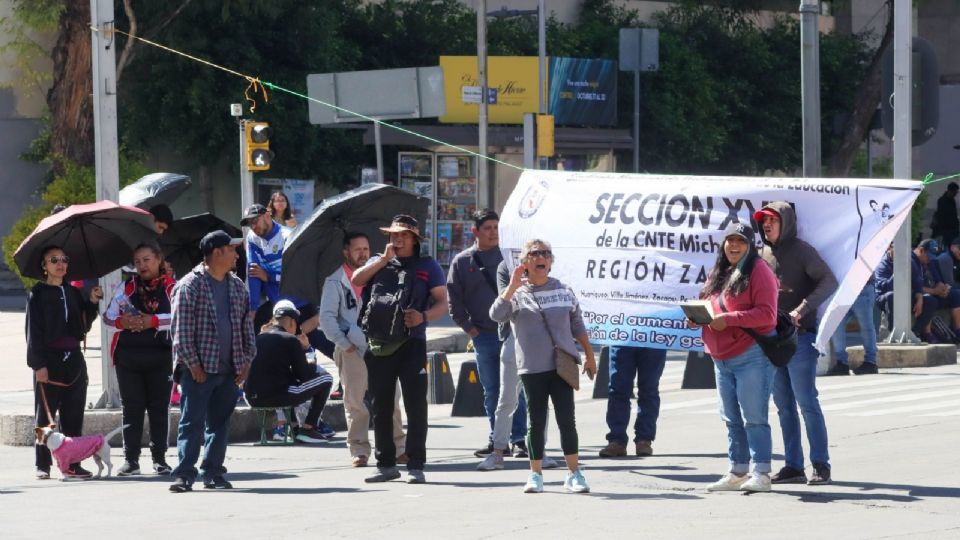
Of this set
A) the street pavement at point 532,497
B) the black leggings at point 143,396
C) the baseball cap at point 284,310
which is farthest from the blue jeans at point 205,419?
the baseball cap at point 284,310

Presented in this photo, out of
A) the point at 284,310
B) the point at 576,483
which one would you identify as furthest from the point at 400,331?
the point at 284,310

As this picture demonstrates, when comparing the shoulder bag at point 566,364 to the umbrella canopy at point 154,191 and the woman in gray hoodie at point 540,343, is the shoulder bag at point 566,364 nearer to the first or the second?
the woman in gray hoodie at point 540,343

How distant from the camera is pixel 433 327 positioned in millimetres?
25328

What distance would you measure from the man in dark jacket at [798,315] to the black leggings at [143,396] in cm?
423

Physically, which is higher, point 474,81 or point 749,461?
point 474,81

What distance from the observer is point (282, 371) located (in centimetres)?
1355

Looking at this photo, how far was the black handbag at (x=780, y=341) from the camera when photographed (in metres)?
10.2

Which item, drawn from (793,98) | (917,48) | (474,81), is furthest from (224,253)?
(793,98)

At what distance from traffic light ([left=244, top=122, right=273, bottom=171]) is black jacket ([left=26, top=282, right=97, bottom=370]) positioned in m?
8.17

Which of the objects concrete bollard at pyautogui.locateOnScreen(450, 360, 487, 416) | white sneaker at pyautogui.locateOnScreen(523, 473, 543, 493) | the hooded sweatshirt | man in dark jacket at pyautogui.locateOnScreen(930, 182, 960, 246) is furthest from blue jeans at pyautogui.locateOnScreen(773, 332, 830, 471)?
man in dark jacket at pyautogui.locateOnScreen(930, 182, 960, 246)

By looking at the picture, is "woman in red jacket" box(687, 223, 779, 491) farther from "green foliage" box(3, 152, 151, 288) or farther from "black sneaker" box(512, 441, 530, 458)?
"green foliage" box(3, 152, 151, 288)

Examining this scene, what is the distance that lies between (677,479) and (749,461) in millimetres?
633

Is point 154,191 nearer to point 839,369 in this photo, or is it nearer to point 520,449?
point 520,449

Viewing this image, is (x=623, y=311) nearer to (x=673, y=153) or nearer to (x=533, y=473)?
(x=533, y=473)
